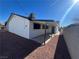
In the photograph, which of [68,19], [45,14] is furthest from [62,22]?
[45,14]

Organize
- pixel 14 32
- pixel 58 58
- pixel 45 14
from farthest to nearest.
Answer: pixel 58 58 < pixel 14 32 < pixel 45 14

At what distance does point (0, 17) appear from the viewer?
2469mm

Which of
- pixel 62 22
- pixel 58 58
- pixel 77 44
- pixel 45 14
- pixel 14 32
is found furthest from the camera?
pixel 58 58

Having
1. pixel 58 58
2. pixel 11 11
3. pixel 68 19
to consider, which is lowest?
pixel 58 58

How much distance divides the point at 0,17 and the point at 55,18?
1.00 meters

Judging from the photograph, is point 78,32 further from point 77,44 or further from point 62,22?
point 62,22

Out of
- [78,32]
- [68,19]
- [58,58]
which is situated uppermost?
[68,19]

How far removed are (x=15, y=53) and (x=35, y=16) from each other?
3.26 meters

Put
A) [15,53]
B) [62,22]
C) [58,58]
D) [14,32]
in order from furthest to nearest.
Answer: [15,53] → [58,58] → [14,32] → [62,22]

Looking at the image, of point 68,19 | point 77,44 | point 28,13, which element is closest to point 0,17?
point 28,13

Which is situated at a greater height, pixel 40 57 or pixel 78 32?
pixel 78 32

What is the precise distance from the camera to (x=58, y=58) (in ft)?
16.2

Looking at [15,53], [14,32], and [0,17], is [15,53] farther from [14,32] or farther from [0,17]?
[0,17]

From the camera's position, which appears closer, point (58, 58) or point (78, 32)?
point (78, 32)
